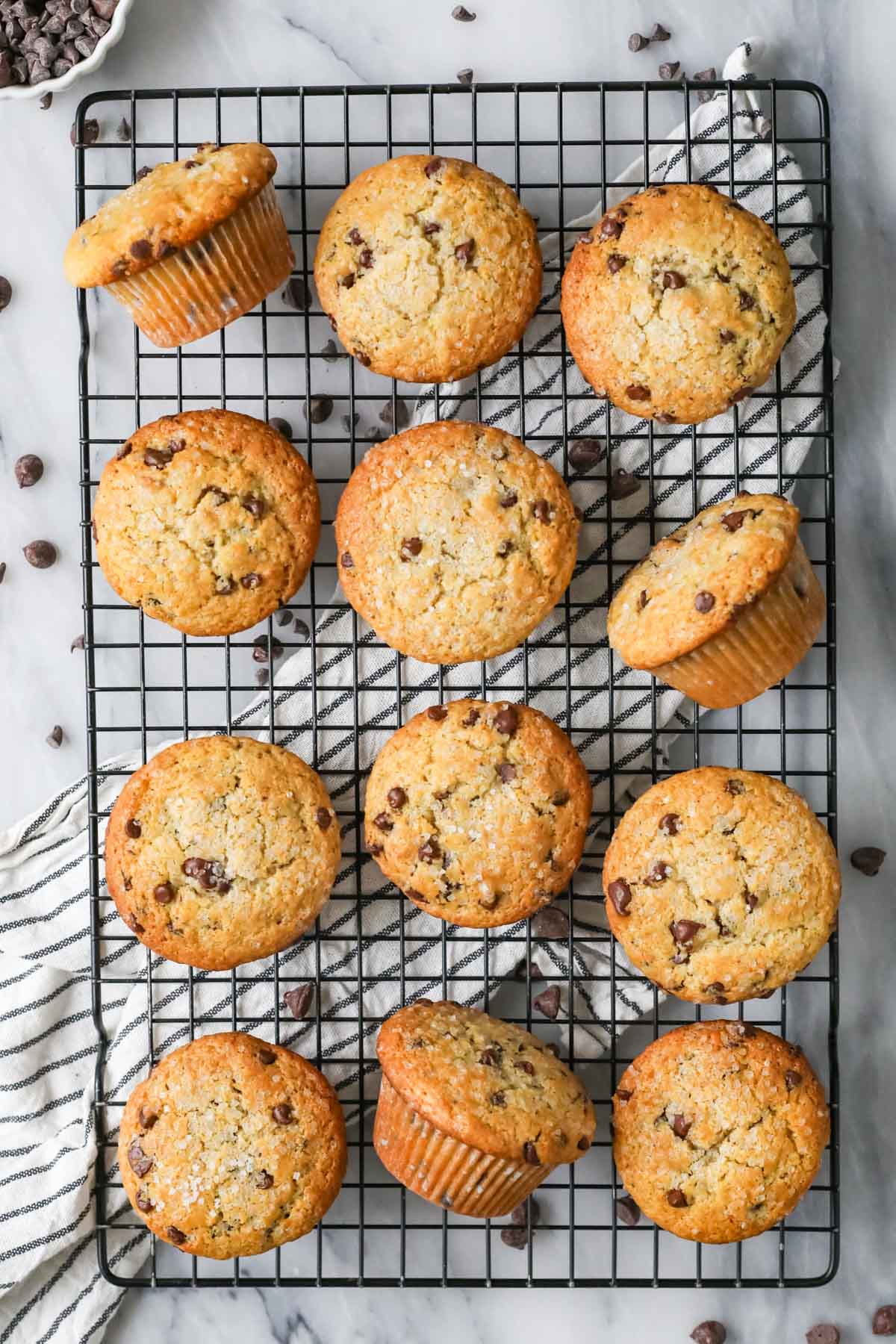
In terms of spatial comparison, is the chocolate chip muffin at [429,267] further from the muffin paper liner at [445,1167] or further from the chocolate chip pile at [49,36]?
the muffin paper liner at [445,1167]

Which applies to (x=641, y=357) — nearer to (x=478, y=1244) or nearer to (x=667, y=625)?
(x=667, y=625)

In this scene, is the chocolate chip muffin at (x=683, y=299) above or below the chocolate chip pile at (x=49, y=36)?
below

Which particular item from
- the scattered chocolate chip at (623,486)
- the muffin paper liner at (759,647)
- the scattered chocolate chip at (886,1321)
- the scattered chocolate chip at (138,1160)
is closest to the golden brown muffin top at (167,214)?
the scattered chocolate chip at (623,486)

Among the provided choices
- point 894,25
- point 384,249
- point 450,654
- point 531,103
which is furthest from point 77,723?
point 894,25

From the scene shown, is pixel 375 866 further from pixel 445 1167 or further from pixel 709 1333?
pixel 709 1333

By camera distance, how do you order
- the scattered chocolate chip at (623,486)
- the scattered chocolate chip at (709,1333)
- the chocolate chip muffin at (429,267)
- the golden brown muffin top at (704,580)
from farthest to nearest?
1. the scattered chocolate chip at (709,1333)
2. the scattered chocolate chip at (623,486)
3. the chocolate chip muffin at (429,267)
4. the golden brown muffin top at (704,580)

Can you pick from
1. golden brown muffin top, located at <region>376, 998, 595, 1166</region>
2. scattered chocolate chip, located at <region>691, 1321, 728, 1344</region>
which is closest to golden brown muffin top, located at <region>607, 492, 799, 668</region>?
golden brown muffin top, located at <region>376, 998, 595, 1166</region>

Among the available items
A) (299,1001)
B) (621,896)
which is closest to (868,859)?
(621,896)
